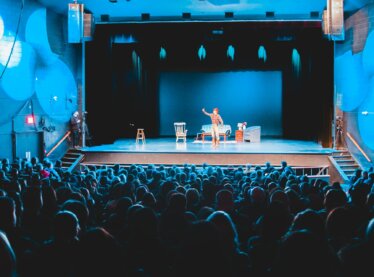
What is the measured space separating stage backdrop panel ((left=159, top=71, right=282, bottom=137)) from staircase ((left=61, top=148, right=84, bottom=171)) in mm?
7990

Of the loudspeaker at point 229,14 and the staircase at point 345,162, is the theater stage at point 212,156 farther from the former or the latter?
the loudspeaker at point 229,14

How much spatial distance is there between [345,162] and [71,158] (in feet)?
30.6

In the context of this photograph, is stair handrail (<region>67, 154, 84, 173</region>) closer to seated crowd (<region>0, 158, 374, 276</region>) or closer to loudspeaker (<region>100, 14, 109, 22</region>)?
loudspeaker (<region>100, 14, 109, 22</region>)

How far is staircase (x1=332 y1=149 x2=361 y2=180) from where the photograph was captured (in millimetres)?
14876

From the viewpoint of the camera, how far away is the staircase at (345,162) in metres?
14.9

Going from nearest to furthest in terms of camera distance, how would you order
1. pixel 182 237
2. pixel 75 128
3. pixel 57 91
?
1. pixel 182 237
2. pixel 57 91
3. pixel 75 128

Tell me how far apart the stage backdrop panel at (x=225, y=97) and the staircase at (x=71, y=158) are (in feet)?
26.2

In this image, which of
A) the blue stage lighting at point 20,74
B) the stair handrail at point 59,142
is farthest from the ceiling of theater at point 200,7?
the stair handrail at point 59,142

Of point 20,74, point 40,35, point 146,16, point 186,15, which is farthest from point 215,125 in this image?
point 20,74

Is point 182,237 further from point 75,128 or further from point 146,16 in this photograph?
point 146,16

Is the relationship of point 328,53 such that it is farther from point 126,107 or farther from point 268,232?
point 268,232

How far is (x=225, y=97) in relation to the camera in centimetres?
2383

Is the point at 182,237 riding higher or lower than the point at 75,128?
lower

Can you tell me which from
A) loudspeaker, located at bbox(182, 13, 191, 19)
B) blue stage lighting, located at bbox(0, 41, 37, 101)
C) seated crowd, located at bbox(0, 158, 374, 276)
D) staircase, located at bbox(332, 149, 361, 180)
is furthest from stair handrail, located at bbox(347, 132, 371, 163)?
blue stage lighting, located at bbox(0, 41, 37, 101)
